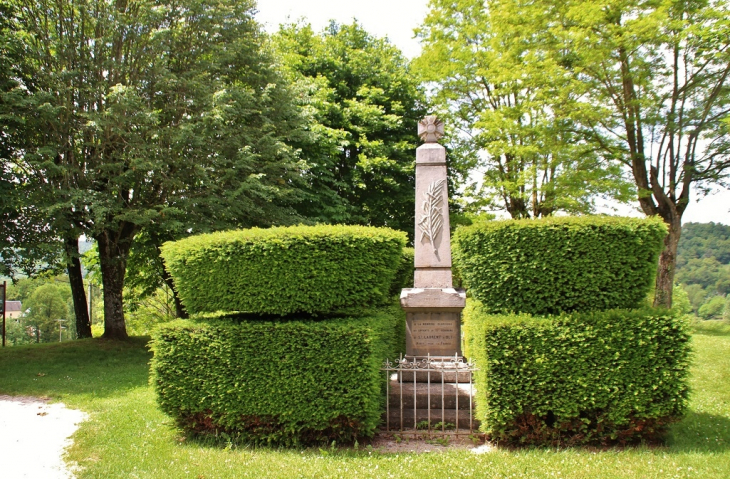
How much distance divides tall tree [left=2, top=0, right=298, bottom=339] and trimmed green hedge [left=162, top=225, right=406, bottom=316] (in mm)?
7292

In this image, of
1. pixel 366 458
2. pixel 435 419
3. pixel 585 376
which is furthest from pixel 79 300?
pixel 585 376

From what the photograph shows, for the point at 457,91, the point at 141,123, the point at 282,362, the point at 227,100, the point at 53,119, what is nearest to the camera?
the point at 282,362

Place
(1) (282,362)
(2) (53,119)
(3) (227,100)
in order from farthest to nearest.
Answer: (3) (227,100) → (2) (53,119) → (1) (282,362)

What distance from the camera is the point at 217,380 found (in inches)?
233

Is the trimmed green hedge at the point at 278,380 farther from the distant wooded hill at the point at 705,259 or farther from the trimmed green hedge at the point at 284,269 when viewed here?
the distant wooded hill at the point at 705,259

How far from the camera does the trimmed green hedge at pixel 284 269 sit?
19.8ft

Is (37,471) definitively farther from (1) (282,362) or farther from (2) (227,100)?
(2) (227,100)

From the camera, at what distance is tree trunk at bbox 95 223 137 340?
49.6 feet

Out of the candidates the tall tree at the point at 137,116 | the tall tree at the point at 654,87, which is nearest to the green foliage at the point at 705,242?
the tall tree at the point at 654,87

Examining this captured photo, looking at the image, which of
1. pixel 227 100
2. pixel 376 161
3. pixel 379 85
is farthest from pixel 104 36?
pixel 379 85

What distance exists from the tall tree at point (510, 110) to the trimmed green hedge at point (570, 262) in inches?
412

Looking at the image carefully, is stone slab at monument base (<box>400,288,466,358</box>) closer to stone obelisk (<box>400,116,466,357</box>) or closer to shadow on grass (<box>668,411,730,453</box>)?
stone obelisk (<box>400,116,466,357</box>)

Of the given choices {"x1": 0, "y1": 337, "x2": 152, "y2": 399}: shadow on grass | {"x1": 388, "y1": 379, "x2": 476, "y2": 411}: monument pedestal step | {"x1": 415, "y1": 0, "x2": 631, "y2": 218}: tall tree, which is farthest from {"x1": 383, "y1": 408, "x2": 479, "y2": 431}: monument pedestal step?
{"x1": 415, "y1": 0, "x2": 631, "y2": 218}: tall tree

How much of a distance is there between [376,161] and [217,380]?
1372 centimetres
